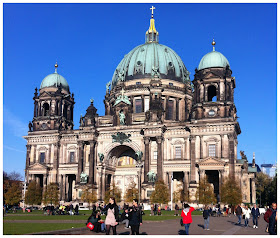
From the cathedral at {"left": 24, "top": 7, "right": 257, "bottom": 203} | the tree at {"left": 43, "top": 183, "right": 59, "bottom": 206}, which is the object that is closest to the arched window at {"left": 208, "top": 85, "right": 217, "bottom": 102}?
the cathedral at {"left": 24, "top": 7, "right": 257, "bottom": 203}

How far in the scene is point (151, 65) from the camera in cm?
9056

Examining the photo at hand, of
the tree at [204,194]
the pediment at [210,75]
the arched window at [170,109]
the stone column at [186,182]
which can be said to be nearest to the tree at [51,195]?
the stone column at [186,182]

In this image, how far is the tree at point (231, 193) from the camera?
6288 cm

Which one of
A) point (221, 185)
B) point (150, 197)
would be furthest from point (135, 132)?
point (221, 185)

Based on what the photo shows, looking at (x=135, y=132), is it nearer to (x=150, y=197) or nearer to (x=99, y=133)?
(x=99, y=133)

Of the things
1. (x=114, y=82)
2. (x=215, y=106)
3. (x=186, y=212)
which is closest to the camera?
(x=186, y=212)

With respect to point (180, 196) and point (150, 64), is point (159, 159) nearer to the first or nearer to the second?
→ point (180, 196)

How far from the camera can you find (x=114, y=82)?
314 ft

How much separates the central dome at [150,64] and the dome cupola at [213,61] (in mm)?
14037

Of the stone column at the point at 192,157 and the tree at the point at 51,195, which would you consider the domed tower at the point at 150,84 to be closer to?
the stone column at the point at 192,157

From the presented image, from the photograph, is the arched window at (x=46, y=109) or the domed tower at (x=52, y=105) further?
the arched window at (x=46, y=109)

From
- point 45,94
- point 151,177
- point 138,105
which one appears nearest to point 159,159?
point 151,177

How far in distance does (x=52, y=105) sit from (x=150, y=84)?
22099mm

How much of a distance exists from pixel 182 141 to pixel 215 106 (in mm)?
8995
